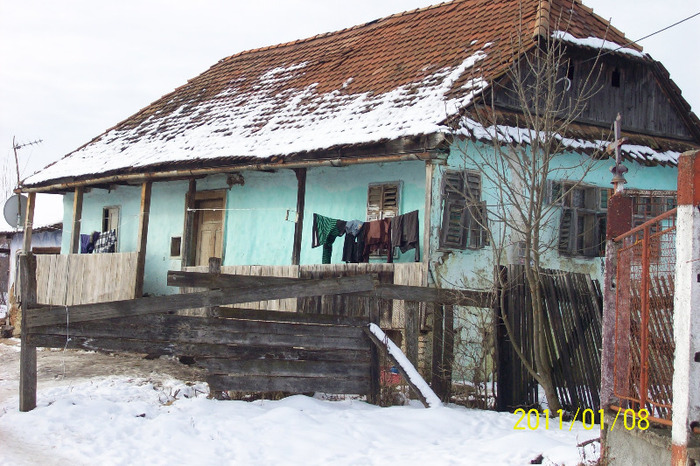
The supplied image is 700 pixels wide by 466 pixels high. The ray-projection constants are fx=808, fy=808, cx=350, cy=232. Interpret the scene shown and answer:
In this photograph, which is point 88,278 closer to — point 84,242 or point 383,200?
point 84,242

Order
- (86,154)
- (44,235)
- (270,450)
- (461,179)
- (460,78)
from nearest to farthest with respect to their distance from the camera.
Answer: (270,450)
(461,179)
(460,78)
(86,154)
(44,235)

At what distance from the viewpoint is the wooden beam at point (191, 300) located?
309 inches

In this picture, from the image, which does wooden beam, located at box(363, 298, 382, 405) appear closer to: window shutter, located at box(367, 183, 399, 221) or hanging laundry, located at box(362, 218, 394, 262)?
hanging laundry, located at box(362, 218, 394, 262)

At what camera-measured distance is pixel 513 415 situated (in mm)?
8414

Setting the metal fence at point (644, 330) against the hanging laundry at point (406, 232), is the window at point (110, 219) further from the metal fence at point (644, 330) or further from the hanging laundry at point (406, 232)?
the metal fence at point (644, 330)

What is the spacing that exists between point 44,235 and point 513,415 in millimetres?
23892

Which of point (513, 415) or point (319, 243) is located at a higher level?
point (319, 243)

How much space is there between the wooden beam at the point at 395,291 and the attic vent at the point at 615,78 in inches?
268

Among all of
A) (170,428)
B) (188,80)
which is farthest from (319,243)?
(188,80)

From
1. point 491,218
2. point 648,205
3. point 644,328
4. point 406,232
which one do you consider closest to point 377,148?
point 406,232

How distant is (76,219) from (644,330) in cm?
1535

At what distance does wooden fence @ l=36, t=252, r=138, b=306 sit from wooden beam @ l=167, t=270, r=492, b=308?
6411 millimetres

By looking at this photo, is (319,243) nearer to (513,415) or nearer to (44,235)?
(513,415)

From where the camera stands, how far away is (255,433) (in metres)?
7.24
